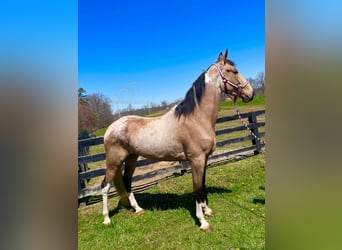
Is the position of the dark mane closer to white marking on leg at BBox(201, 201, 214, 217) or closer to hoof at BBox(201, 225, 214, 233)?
white marking on leg at BBox(201, 201, 214, 217)

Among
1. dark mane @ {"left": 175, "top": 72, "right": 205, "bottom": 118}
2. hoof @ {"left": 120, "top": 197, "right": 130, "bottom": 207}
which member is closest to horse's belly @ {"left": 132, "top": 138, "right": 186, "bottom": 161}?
dark mane @ {"left": 175, "top": 72, "right": 205, "bottom": 118}

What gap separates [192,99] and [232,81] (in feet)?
1.09

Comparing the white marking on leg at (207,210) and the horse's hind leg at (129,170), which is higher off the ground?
the horse's hind leg at (129,170)

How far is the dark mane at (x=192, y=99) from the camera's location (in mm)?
1880

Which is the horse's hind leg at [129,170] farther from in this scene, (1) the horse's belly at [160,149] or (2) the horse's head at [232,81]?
(2) the horse's head at [232,81]

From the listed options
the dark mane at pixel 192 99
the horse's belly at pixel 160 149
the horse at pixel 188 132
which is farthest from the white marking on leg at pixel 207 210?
the dark mane at pixel 192 99

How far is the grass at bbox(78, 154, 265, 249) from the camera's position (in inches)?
60.1

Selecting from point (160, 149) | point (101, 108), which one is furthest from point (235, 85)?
point (101, 108)

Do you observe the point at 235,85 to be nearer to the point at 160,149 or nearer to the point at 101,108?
the point at 160,149

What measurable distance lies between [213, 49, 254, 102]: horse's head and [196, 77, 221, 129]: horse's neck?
0.29 feet

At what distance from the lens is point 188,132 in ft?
6.25
